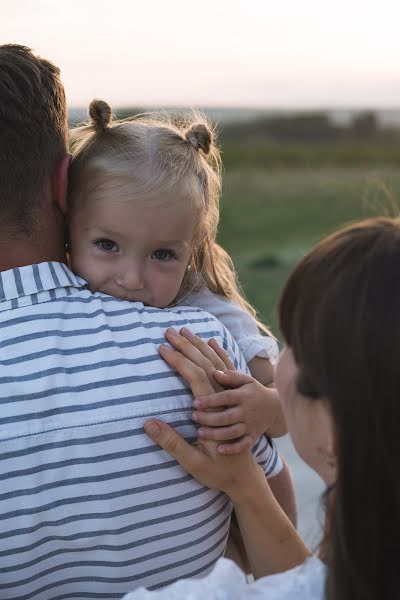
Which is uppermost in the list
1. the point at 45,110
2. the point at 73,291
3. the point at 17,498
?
the point at 45,110

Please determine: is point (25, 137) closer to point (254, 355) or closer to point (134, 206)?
point (134, 206)

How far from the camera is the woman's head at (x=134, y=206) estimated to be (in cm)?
207

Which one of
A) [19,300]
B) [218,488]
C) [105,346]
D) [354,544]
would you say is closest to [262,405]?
[218,488]

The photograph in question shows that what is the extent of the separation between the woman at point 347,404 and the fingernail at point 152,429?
1.02 feet

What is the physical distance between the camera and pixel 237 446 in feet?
5.70

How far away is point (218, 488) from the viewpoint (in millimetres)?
1720

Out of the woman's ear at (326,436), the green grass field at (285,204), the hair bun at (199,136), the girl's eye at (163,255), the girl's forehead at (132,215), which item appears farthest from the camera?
the green grass field at (285,204)

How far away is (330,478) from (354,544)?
25 cm

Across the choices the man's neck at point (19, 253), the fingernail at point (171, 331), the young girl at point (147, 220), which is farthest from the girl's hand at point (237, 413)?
the man's neck at point (19, 253)

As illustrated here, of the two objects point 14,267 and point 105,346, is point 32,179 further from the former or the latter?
point 105,346

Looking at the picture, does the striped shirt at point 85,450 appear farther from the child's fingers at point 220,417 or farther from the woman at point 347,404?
the woman at point 347,404

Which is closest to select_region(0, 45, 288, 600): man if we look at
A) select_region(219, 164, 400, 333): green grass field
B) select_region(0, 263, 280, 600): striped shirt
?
select_region(0, 263, 280, 600): striped shirt

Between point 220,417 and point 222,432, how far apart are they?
3cm

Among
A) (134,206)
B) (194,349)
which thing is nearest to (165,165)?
(134,206)
